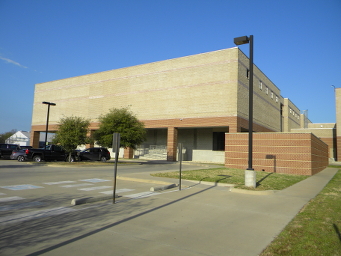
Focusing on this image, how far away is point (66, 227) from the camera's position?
614 centimetres

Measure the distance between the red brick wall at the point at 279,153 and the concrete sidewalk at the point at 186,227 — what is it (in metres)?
14.0

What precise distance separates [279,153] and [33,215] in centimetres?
2153

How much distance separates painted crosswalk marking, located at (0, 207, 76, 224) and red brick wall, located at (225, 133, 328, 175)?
20417mm

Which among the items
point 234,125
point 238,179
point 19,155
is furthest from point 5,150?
point 238,179

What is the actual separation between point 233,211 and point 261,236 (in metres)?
2.51

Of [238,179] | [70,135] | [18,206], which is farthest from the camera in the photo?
[70,135]

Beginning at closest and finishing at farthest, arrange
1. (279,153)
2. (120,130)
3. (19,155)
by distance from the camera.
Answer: (279,153), (19,155), (120,130)

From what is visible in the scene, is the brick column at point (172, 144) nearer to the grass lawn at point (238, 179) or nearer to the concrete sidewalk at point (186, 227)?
the grass lawn at point (238, 179)

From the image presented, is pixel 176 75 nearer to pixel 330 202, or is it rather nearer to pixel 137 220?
pixel 330 202

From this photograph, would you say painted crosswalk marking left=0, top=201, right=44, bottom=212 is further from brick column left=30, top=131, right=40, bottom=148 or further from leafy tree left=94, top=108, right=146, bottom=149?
brick column left=30, top=131, right=40, bottom=148

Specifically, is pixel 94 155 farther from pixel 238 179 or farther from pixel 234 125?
pixel 238 179

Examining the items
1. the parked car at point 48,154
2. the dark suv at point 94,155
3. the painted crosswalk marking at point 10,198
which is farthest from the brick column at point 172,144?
the painted crosswalk marking at point 10,198

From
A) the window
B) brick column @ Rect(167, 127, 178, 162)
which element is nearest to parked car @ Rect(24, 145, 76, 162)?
brick column @ Rect(167, 127, 178, 162)

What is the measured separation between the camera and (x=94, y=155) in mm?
31484
